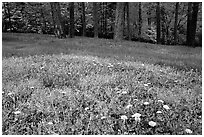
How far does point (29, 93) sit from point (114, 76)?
2.68 m

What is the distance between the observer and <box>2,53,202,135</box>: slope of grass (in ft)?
15.2

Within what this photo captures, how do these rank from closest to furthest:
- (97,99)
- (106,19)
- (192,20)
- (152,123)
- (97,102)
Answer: (152,123) → (97,102) → (97,99) → (192,20) → (106,19)

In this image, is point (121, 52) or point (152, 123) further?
point (121, 52)

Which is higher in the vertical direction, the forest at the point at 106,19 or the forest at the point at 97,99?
the forest at the point at 106,19

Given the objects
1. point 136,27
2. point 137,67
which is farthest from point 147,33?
point 137,67

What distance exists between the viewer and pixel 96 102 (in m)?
5.70

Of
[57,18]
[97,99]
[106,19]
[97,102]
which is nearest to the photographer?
[97,102]

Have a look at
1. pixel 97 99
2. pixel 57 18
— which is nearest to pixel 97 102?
pixel 97 99

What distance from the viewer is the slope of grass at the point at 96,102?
15.2 ft

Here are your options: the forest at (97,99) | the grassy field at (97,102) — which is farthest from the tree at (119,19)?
the grassy field at (97,102)

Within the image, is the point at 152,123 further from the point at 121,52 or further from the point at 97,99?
the point at 121,52

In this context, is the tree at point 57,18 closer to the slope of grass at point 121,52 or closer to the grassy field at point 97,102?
the slope of grass at point 121,52

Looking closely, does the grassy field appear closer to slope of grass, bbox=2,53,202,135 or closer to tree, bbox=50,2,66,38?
slope of grass, bbox=2,53,202,135

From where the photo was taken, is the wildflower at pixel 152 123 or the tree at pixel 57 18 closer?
the wildflower at pixel 152 123
